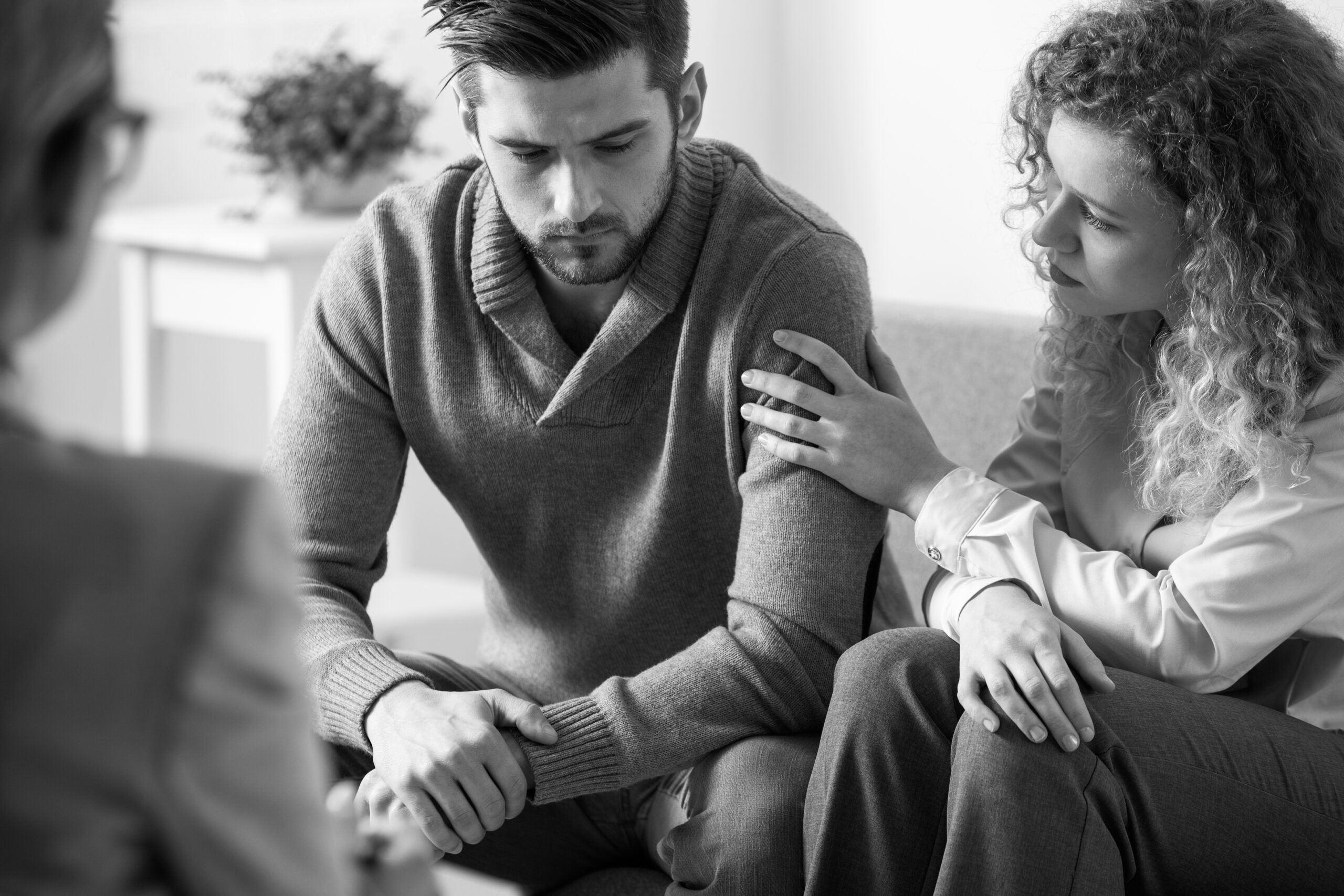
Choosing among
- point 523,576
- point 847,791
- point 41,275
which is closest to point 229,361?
point 523,576

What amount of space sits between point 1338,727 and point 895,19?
190 cm

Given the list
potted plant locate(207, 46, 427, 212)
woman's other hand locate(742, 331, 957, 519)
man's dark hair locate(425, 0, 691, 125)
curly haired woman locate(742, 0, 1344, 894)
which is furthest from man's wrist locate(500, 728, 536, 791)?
potted plant locate(207, 46, 427, 212)

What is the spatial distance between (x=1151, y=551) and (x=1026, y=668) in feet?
0.84

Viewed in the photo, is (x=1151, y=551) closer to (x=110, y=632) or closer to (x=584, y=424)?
(x=584, y=424)

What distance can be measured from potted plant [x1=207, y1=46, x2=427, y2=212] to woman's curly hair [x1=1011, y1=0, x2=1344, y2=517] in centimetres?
141

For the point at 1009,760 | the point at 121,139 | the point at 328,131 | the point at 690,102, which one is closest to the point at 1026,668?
the point at 1009,760

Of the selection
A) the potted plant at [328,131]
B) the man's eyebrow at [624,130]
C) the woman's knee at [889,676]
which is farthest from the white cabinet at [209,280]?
the woman's knee at [889,676]

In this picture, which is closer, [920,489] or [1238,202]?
[1238,202]

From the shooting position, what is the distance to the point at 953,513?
1322 millimetres

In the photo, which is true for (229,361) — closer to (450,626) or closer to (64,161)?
(450,626)

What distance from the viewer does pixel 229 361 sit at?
9.68 feet

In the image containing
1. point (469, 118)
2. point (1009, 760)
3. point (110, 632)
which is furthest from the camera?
point (469, 118)

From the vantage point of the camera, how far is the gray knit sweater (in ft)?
4.48

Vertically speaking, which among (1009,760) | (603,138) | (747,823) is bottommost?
(747,823)
